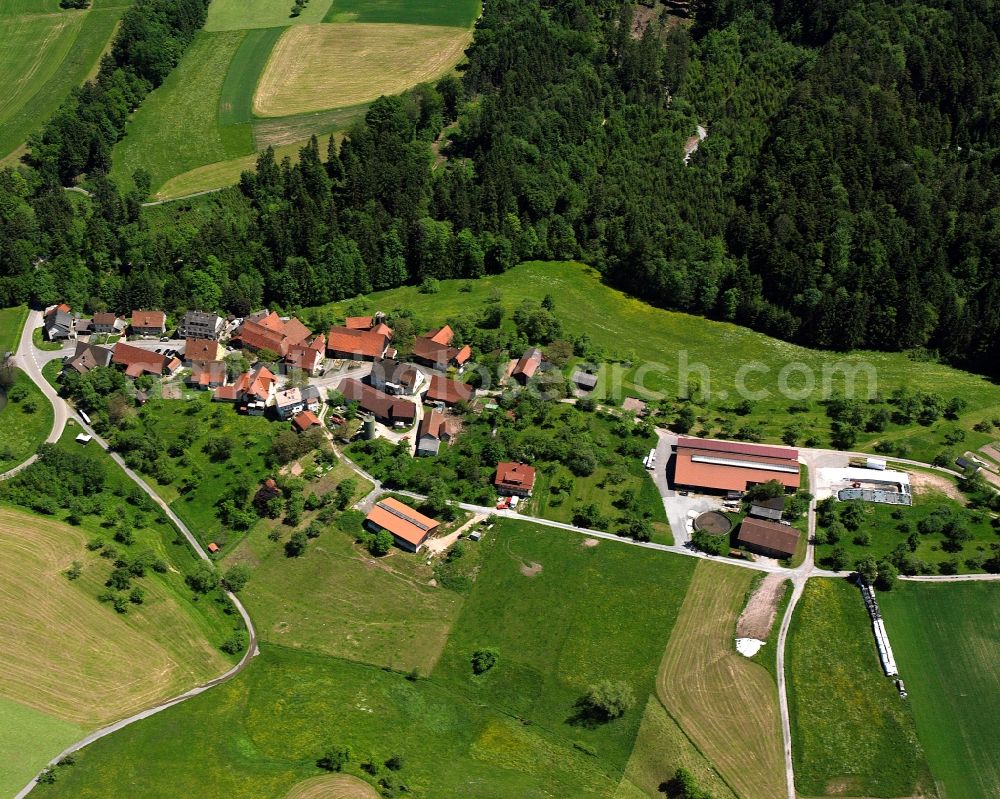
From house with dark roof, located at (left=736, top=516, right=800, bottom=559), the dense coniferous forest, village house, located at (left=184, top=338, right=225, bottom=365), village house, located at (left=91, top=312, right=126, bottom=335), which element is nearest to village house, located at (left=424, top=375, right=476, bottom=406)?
village house, located at (left=184, top=338, right=225, bottom=365)

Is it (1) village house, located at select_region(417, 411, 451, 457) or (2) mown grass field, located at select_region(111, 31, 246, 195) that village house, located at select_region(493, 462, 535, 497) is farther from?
(2) mown grass field, located at select_region(111, 31, 246, 195)

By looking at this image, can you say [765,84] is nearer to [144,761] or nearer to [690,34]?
[690,34]

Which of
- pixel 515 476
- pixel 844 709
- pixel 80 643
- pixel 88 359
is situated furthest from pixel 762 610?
pixel 88 359

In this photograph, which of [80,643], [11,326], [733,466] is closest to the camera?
[80,643]

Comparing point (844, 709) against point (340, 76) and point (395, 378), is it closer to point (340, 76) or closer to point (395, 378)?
point (395, 378)

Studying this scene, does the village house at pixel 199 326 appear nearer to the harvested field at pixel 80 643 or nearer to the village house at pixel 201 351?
the village house at pixel 201 351

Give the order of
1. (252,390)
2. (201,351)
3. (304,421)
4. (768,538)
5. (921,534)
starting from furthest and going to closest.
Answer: (201,351) < (252,390) < (304,421) < (921,534) < (768,538)
